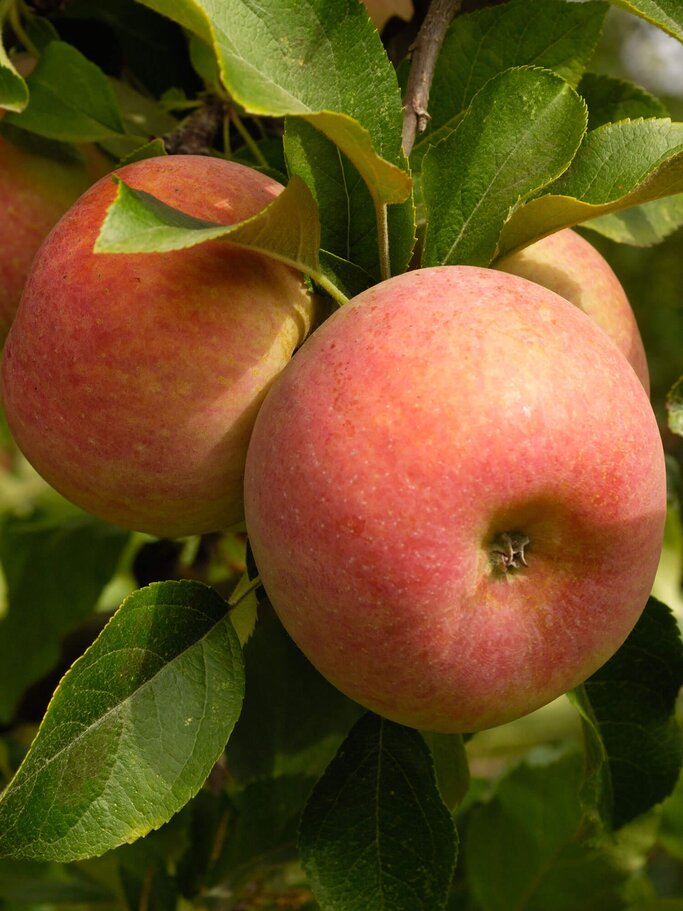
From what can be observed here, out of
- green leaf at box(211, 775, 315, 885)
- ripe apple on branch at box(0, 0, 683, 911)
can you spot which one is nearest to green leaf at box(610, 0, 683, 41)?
ripe apple on branch at box(0, 0, 683, 911)

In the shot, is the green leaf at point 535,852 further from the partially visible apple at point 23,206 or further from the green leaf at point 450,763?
the partially visible apple at point 23,206

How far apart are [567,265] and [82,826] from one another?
0.56 metres

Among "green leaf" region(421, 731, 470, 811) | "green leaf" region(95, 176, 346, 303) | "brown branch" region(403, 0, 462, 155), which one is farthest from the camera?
"green leaf" region(421, 731, 470, 811)

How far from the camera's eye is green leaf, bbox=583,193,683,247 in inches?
37.4

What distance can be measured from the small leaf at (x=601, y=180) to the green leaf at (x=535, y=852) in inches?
30.5

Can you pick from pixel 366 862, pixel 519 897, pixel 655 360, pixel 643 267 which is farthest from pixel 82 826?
pixel 643 267

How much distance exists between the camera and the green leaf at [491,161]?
75 cm

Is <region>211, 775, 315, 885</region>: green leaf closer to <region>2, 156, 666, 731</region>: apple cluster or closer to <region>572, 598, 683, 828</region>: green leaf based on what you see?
<region>572, 598, 683, 828</region>: green leaf

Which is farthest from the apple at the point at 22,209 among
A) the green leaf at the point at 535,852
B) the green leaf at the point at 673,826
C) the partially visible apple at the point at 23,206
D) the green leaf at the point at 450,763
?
the green leaf at the point at 673,826

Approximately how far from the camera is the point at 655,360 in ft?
9.86

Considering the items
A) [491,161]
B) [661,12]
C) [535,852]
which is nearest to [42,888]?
[535,852]

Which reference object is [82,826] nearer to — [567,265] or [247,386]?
[247,386]

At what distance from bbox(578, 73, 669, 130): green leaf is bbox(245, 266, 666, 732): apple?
361 mm

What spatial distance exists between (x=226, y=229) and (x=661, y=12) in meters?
0.37
